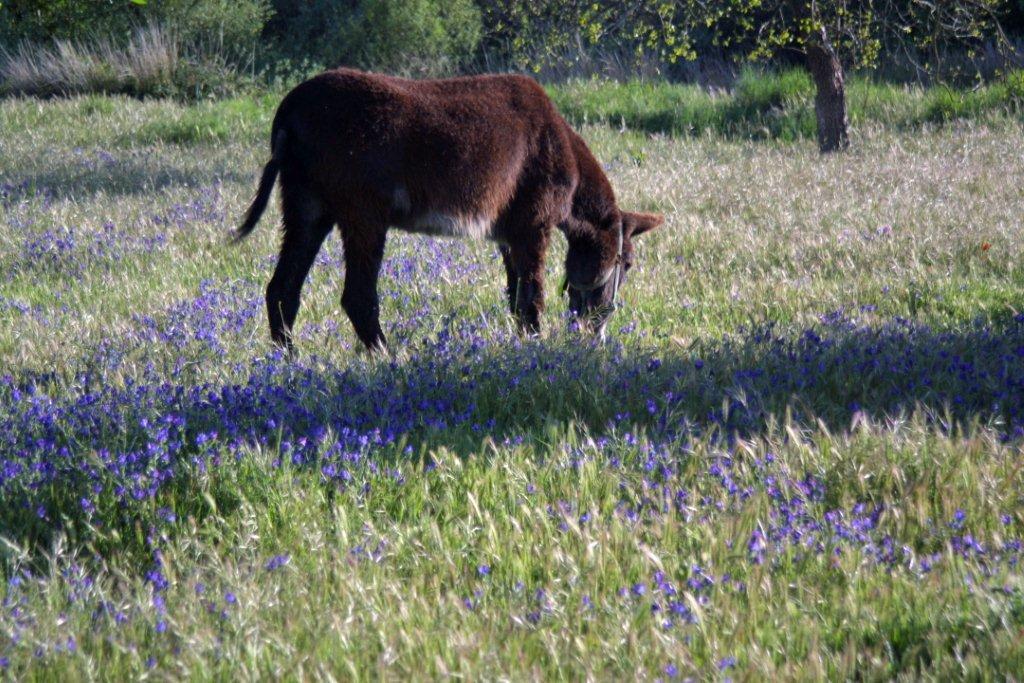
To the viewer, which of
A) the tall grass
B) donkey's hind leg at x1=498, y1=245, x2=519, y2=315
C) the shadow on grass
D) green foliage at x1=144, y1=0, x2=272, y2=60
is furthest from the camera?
green foliage at x1=144, y1=0, x2=272, y2=60

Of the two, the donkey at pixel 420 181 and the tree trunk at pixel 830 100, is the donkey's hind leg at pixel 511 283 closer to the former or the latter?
the donkey at pixel 420 181

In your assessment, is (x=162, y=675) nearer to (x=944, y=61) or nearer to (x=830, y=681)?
(x=830, y=681)

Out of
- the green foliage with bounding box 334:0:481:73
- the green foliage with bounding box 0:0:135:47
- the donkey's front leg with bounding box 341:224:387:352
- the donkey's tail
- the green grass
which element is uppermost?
the donkey's tail

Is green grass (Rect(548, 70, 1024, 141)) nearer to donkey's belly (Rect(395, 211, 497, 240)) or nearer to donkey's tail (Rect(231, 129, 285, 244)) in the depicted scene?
donkey's belly (Rect(395, 211, 497, 240))

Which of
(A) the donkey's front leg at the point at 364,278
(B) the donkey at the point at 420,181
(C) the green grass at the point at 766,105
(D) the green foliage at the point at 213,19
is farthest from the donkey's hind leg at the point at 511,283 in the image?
(D) the green foliage at the point at 213,19

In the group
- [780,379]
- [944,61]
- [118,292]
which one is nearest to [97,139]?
[118,292]

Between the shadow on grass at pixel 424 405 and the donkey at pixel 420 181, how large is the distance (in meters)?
0.69

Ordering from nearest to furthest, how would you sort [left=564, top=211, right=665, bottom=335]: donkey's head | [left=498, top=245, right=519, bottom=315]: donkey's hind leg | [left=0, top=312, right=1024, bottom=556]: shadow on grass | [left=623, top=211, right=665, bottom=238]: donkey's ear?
[left=0, top=312, right=1024, bottom=556]: shadow on grass, [left=498, top=245, right=519, bottom=315]: donkey's hind leg, [left=564, top=211, right=665, bottom=335]: donkey's head, [left=623, top=211, right=665, bottom=238]: donkey's ear

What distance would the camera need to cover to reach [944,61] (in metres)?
17.5

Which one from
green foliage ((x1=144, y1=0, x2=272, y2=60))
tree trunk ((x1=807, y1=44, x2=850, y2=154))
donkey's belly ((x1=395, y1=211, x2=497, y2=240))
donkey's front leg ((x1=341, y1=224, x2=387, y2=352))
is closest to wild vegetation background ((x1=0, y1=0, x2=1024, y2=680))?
donkey's front leg ((x1=341, y1=224, x2=387, y2=352))

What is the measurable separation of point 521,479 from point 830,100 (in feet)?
35.7

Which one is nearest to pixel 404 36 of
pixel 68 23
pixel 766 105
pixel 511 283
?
pixel 68 23

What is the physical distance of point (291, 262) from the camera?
5723 millimetres

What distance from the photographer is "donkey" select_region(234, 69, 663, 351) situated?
17.5 ft
